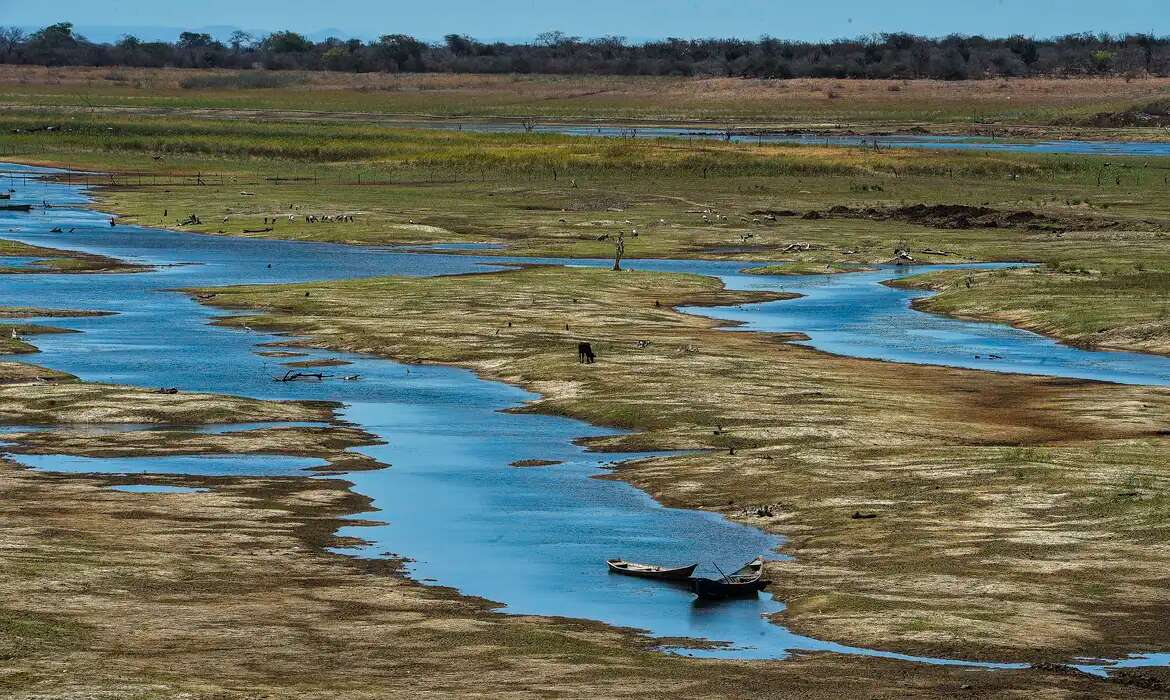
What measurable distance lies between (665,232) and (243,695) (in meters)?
89.8

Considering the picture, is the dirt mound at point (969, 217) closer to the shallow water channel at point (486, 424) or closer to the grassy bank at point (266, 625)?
the shallow water channel at point (486, 424)

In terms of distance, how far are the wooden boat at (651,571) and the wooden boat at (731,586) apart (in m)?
0.62

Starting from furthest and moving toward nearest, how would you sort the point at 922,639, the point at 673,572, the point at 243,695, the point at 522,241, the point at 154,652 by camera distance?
the point at 522,241
the point at 673,572
the point at 922,639
the point at 154,652
the point at 243,695

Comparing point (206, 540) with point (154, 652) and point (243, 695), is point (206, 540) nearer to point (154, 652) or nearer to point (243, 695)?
point (154, 652)

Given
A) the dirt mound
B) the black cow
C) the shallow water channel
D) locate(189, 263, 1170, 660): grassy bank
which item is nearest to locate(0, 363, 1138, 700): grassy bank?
the shallow water channel

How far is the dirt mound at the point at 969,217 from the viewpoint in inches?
4562

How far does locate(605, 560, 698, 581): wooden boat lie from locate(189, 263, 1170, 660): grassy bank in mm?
1944

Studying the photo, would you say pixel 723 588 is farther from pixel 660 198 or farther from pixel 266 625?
pixel 660 198

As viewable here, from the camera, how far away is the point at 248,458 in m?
47.4

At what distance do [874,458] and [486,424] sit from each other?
41.4 feet

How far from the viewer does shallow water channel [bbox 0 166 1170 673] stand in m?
35.2

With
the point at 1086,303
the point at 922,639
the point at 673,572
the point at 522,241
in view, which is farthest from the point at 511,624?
the point at 522,241

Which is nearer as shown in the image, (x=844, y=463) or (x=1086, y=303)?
(x=844, y=463)

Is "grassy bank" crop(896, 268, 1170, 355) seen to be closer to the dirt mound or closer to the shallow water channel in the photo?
the shallow water channel
